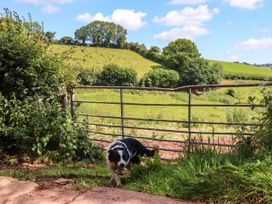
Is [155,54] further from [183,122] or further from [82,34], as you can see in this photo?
[183,122]

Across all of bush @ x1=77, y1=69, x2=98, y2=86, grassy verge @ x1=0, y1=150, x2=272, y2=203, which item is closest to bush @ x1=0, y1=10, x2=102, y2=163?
bush @ x1=77, y1=69, x2=98, y2=86

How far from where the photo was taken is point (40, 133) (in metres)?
7.59

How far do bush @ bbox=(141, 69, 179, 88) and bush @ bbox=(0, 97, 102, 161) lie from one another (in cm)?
3973

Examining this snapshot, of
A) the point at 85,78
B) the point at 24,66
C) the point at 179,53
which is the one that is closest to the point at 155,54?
the point at 179,53

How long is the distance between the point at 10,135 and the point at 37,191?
2908 millimetres

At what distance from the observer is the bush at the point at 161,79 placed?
1904 inches

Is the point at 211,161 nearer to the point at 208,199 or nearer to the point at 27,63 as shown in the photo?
the point at 208,199

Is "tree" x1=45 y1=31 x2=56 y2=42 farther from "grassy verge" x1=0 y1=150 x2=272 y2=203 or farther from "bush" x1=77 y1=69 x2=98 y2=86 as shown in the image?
"grassy verge" x1=0 y1=150 x2=272 y2=203

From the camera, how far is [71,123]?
793 centimetres

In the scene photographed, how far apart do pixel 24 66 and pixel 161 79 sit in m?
40.7

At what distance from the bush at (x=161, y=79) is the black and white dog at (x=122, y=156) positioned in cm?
Result: 4083

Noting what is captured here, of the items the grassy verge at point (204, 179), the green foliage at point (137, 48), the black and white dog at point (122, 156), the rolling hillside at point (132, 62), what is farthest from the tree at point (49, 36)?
the green foliage at point (137, 48)

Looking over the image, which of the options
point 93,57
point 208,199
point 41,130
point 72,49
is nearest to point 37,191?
point 208,199

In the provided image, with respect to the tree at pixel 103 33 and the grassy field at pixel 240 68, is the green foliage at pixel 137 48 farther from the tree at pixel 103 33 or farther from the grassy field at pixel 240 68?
the grassy field at pixel 240 68
